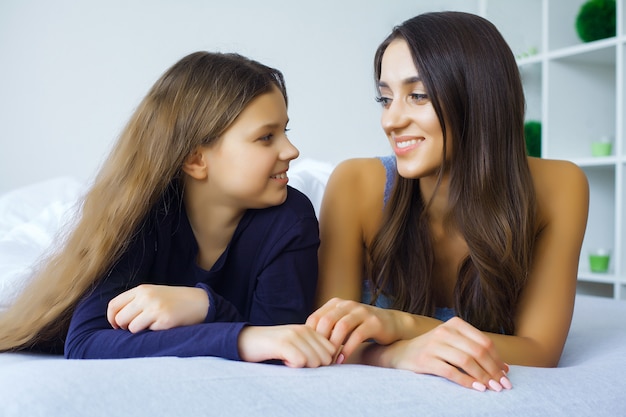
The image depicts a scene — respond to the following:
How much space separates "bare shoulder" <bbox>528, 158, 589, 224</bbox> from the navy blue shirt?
0.47 metres

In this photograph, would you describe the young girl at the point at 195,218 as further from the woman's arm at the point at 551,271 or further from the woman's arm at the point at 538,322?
the woman's arm at the point at 551,271

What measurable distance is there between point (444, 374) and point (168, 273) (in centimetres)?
63

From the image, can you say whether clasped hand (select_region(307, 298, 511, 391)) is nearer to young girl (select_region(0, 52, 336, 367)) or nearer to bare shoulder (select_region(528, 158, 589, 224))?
young girl (select_region(0, 52, 336, 367))

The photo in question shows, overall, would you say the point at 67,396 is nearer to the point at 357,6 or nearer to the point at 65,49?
the point at 65,49

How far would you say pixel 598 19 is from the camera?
3260 mm

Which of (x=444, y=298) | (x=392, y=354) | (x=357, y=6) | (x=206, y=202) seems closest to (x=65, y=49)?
(x=357, y=6)

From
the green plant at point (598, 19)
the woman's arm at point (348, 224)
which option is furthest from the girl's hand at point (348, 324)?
the green plant at point (598, 19)

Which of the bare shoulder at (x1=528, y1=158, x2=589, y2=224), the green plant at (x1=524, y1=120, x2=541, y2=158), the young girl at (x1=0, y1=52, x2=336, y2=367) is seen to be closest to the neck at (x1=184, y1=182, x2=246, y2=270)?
the young girl at (x1=0, y1=52, x2=336, y2=367)

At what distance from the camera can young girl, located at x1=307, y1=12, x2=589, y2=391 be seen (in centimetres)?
137

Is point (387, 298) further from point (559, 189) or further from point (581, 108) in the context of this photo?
point (581, 108)

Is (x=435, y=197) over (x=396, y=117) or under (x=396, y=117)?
under

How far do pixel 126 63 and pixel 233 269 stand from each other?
64.7 inches

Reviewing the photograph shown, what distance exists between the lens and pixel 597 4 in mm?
3279

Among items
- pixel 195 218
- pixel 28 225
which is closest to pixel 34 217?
pixel 28 225
